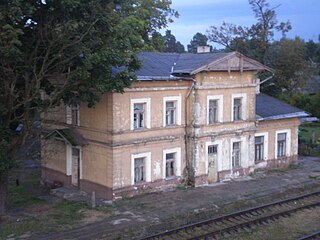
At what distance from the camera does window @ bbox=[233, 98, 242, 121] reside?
87.7 feet

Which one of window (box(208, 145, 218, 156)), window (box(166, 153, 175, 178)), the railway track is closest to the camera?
the railway track

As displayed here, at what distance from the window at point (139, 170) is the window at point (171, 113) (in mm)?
2504

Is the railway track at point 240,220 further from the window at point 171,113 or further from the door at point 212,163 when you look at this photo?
the window at point 171,113

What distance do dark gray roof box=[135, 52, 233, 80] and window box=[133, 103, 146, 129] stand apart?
1.48 m

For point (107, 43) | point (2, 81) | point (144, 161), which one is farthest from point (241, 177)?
point (2, 81)

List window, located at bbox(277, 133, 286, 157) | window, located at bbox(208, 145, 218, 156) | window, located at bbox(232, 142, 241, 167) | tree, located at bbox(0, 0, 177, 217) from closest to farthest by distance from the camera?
tree, located at bbox(0, 0, 177, 217) < window, located at bbox(208, 145, 218, 156) < window, located at bbox(232, 142, 241, 167) < window, located at bbox(277, 133, 286, 157)

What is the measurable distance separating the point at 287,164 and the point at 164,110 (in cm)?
1112

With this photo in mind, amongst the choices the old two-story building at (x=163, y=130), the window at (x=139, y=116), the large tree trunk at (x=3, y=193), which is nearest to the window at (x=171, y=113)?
the old two-story building at (x=163, y=130)

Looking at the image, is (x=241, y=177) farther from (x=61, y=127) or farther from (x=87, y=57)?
(x=87, y=57)

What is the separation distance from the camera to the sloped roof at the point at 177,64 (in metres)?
23.2

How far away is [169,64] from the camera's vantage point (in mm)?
25500

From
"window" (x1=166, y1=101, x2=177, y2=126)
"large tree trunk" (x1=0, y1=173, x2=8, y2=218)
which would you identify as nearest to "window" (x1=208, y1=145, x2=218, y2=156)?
"window" (x1=166, y1=101, x2=177, y2=126)

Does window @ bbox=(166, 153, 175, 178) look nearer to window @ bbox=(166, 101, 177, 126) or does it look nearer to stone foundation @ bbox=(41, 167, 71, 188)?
window @ bbox=(166, 101, 177, 126)

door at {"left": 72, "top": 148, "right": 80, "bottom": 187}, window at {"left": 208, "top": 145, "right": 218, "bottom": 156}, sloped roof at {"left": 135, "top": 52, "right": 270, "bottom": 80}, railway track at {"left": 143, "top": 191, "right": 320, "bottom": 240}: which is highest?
sloped roof at {"left": 135, "top": 52, "right": 270, "bottom": 80}
